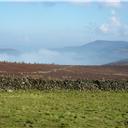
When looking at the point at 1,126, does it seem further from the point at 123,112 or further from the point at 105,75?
the point at 105,75

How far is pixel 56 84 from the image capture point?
44.4 meters

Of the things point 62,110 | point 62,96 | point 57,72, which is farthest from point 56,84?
point 62,110

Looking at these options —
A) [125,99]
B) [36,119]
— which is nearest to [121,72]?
[125,99]

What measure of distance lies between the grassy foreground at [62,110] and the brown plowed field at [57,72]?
7358 mm

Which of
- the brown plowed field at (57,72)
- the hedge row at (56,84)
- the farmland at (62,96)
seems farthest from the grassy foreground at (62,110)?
the brown plowed field at (57,72)

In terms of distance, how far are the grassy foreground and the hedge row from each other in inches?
101

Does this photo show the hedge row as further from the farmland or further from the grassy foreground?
the grassy foreground

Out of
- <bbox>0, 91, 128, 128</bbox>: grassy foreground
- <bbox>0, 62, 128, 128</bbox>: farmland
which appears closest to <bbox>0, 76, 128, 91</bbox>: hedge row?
<bbox>0, 62, 128, 128</bbox>: farmland

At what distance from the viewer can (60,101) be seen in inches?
1351

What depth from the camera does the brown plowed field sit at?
48219mm

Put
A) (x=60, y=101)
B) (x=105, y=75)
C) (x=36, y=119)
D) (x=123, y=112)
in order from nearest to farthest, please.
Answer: (x=36, y=119) < (x=123, y=112) < (x=60, y=101) < (x=105, y=75)

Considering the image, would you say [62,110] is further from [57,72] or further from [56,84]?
[57,72]

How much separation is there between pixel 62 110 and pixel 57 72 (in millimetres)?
22828

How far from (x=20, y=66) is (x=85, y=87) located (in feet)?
32.1
